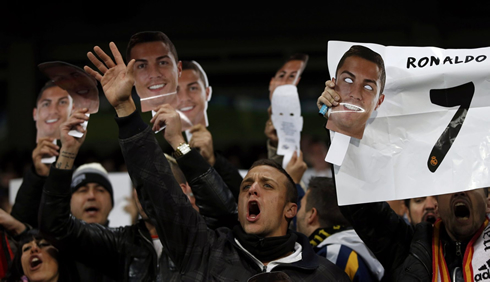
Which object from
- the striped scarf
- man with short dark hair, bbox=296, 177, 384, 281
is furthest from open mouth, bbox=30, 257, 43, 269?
the striped scarf

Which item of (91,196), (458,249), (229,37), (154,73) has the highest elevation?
(229,37)

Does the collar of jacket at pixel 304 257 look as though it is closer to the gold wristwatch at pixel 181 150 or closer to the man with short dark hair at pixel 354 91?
the gold wristwatch at pixel 181 150

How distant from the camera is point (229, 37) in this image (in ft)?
32.9

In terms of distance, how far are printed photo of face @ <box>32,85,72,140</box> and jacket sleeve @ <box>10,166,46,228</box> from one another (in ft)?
0.92

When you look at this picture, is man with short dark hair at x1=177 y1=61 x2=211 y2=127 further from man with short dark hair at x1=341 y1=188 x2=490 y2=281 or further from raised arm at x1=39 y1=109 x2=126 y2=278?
man with short dark hair at x1=341 y1=188 x2=490 y2=281

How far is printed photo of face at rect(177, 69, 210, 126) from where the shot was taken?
153 inches

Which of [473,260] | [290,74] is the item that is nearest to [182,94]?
[290,74]

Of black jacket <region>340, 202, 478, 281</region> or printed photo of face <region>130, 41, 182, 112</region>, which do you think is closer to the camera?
black jacket <region>340, 202, 478, 281</region>

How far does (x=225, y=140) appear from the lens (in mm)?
10125

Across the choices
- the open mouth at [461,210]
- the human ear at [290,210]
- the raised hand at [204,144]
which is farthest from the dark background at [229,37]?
the open mouth at [461,210]

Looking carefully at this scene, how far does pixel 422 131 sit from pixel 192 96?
1.56 metres

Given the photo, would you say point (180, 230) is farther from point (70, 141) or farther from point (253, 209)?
point (70, 141)

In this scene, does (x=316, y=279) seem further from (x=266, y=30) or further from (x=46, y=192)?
(x=266, y=30)

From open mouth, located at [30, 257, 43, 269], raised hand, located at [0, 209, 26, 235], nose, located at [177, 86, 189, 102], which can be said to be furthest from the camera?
nose, located at [177, 86, 189, 102]
